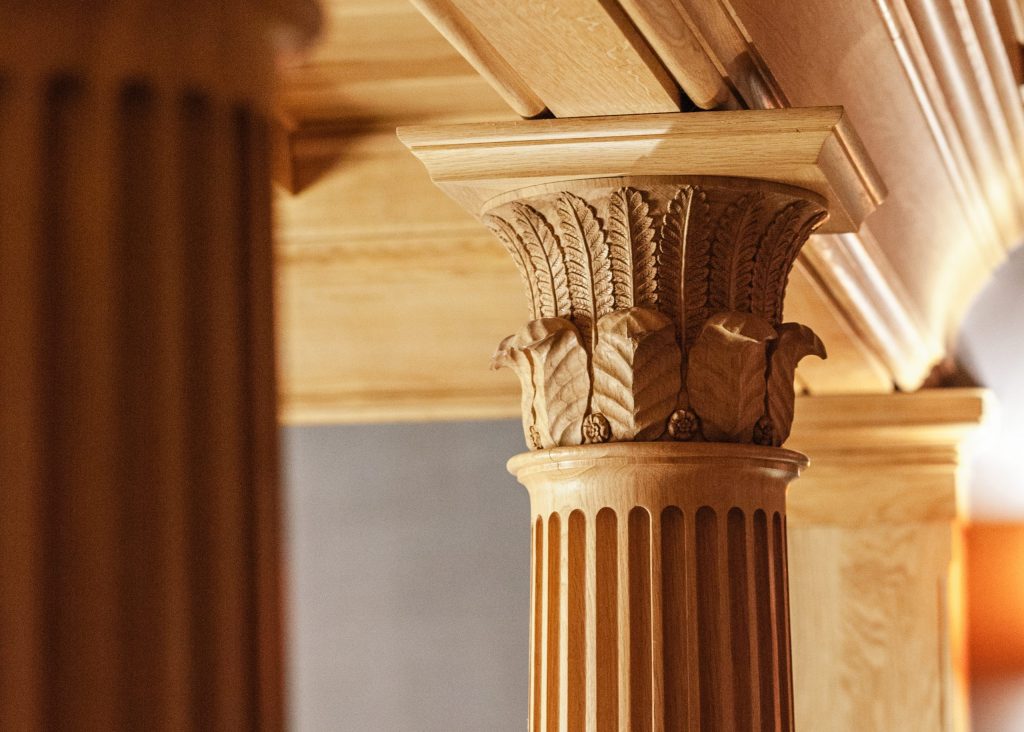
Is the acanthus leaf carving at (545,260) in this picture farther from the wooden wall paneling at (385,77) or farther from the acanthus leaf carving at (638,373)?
the wooden wall paneling at (385,77)

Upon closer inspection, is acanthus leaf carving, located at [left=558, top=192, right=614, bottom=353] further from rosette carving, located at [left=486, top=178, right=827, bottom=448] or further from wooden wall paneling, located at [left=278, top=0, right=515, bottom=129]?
wooden wall paneling, located at [left=278, top=0, right=515, bottom=129]

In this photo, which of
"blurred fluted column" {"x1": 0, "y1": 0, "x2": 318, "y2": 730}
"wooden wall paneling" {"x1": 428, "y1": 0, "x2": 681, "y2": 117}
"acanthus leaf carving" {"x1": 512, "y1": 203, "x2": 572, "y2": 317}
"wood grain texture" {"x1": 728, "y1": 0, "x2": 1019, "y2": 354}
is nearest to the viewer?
"blurred fluted column" {"x1": 0, "y1": 0, "x2": 318, "y2": 730}

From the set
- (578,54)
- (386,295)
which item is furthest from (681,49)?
(386,295)

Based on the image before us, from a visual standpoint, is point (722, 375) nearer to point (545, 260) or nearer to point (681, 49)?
point (545, 260)

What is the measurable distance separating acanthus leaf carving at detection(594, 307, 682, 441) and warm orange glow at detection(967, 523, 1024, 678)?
3851 millimetres

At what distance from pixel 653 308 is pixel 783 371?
1.06 feet

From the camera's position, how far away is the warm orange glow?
19.3 ft

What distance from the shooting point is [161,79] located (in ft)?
2.76

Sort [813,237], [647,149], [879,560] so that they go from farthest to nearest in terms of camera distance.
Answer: [879,560]
[813,237]
[647,149]

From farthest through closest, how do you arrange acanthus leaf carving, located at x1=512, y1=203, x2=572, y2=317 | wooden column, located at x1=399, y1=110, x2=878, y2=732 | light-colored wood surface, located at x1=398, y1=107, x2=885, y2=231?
acanthus leaf carving, located at x1=512, y1=203, x2=572, y2=317, wooden column, located at x1=399, y1=110, x2=878, y2=732, light-colored wood surface, located at x1=398, y1=107, x2=885, y2=231

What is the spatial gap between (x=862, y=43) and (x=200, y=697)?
2683 millimetres

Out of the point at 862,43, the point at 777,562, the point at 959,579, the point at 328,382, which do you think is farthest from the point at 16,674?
the point at 328,382

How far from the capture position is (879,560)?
5.64 meters

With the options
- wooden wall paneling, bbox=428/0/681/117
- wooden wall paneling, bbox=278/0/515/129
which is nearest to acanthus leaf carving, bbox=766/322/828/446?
wooden wall paneling, bbox=428/0/681/117
